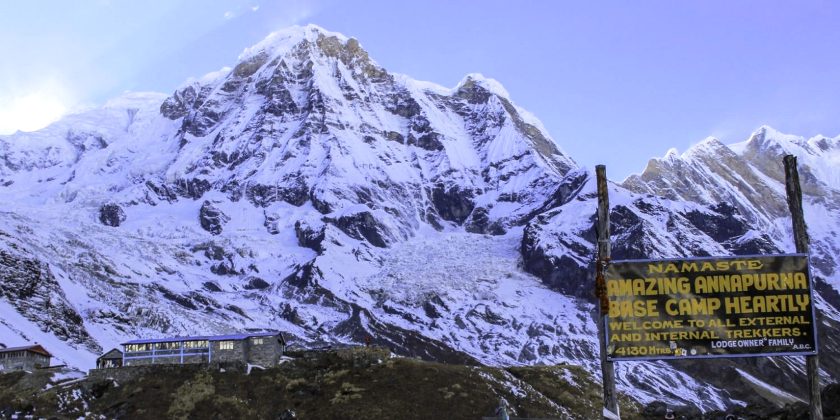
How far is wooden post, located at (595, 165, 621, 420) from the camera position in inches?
821

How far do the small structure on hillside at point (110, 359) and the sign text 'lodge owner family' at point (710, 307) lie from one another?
80414 millimetres

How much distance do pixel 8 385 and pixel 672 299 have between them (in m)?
76.5

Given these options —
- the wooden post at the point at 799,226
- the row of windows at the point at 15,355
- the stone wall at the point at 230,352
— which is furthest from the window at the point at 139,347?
the wooden post at the point at 799,226

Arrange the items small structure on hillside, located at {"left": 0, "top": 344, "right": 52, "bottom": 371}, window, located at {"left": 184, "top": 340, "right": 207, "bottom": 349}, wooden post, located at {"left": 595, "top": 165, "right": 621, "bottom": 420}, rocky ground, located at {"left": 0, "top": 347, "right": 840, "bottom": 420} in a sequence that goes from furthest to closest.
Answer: small structure on hillside, located at {"left": 0, "top": 344, "right": 52, "bottom": 371} → window, located at {"left": 184, "top": 340, "right": 207, "bottom": 349} → rocky ground, located at {"left": 0, "top": 347, "right": 840, "bottom": 420} → wooden post, located at {"left": 595, "top": 165, "right": 621, "bottom": 420}

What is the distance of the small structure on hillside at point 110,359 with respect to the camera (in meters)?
89.6

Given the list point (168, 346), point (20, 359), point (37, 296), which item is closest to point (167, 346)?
point (168, 346)

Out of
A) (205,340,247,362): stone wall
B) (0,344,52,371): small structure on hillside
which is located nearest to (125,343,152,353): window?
(205,340,247,362): stone wall

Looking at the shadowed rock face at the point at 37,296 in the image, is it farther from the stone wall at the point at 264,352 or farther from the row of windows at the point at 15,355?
the stone wall at the point at 264,352

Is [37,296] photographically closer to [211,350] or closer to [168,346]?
[168,346]

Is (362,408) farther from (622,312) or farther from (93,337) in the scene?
(93,337)

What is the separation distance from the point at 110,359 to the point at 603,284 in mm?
81455

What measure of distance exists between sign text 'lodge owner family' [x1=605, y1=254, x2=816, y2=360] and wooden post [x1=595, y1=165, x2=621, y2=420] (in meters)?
0.24

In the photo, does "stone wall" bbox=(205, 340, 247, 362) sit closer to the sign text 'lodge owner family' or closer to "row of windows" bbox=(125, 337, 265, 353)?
"row of windows" bbox=(125, 337, 265, 353)

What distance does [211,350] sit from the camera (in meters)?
89.1
